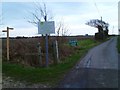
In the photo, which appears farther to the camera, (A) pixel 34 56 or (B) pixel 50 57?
(B) pixel 50 57

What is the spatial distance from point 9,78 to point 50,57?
928cm

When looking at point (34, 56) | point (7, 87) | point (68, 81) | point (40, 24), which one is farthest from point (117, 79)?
point (34, 56)

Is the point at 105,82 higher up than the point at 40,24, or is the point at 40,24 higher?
the point at 40,24

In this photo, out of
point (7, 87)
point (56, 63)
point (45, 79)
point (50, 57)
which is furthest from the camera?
point (50, 57)

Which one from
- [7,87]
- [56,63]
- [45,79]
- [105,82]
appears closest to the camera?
[7,87]

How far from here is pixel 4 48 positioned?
20.6 meters

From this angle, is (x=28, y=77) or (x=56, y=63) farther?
(x=56, y=63)

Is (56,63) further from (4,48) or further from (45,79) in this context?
(45,79)

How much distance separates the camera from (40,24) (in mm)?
17578

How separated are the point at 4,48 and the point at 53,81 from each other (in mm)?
8748

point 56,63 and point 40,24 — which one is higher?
point 40,24

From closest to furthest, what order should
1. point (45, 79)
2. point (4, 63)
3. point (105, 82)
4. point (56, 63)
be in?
point (105, 82), point (45, 79), point (4, 63), point (56, 63)

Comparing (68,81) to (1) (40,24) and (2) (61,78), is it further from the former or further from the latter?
(1) (40,24)

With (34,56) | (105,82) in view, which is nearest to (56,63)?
(34,56)
